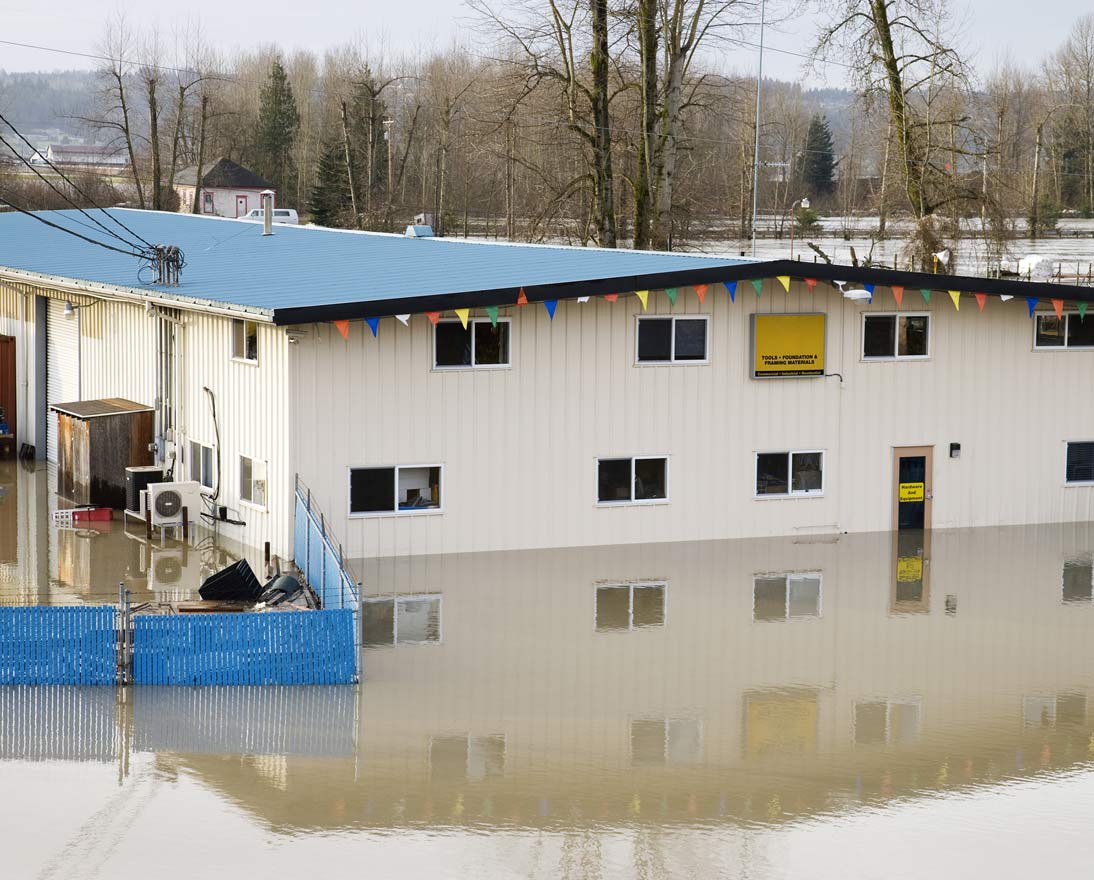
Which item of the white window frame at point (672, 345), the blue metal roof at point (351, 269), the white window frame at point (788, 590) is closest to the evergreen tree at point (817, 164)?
the blue metal roof at point (351, 269)

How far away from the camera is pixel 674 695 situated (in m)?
18.3

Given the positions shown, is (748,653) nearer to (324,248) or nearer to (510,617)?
(510,617)

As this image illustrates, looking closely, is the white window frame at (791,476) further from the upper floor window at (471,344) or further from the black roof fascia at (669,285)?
the upper floor window at (471,344)

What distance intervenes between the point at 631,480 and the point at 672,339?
2.41 metres

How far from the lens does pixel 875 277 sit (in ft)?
86.2

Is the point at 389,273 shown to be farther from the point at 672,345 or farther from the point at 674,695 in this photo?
the point at 674,695

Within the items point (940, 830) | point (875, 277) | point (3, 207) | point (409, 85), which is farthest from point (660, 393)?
point (409, 85)

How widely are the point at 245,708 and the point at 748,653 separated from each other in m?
6.53

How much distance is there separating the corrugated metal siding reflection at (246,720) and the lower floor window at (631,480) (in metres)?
8.81

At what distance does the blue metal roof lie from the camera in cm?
2411

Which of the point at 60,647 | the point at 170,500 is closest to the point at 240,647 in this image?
the point at 60,647

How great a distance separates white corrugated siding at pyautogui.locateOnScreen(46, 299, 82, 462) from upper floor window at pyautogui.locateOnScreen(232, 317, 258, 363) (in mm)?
8705

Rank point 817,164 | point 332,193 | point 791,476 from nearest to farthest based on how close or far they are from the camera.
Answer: point 791,476 < point 332,193 < point 817,164

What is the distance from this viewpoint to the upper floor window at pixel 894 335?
89.7 feet
